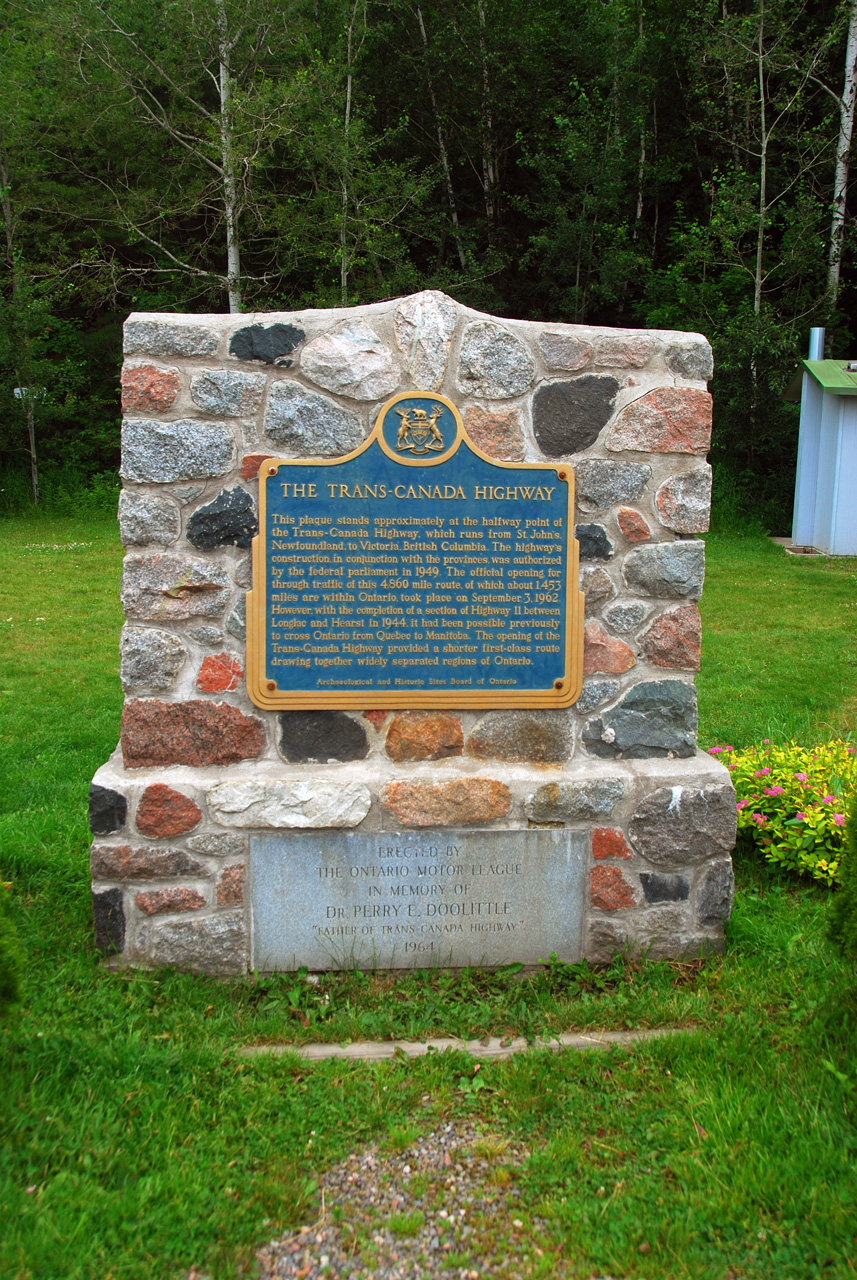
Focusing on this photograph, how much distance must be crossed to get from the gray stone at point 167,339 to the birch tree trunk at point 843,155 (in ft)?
50.7

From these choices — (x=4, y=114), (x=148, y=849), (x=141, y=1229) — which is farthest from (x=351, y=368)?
(x=4, y=114)

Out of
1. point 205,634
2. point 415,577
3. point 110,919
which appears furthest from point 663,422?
point 110,919

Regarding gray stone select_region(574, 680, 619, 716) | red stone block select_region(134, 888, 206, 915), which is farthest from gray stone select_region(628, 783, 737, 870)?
red stone block select_region(134, 888, 206, 915)

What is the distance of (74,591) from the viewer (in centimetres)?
903

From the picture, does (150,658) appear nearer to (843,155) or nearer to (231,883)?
(231,883)

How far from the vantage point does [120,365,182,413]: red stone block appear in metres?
2.94

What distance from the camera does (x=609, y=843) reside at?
3.17 metres

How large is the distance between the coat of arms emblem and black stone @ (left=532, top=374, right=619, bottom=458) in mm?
324

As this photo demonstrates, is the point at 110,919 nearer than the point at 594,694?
Yes

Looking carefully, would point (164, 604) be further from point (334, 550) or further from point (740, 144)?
point (740, 144)

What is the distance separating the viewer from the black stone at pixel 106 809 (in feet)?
9.84

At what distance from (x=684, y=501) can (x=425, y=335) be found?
1016mm

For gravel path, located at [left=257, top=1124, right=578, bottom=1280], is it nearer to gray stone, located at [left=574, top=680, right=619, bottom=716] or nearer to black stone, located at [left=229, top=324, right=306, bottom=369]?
gray stone, located at [left=574, top=680, right=619, bottom=716]

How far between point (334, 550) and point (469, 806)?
95 centimetres
